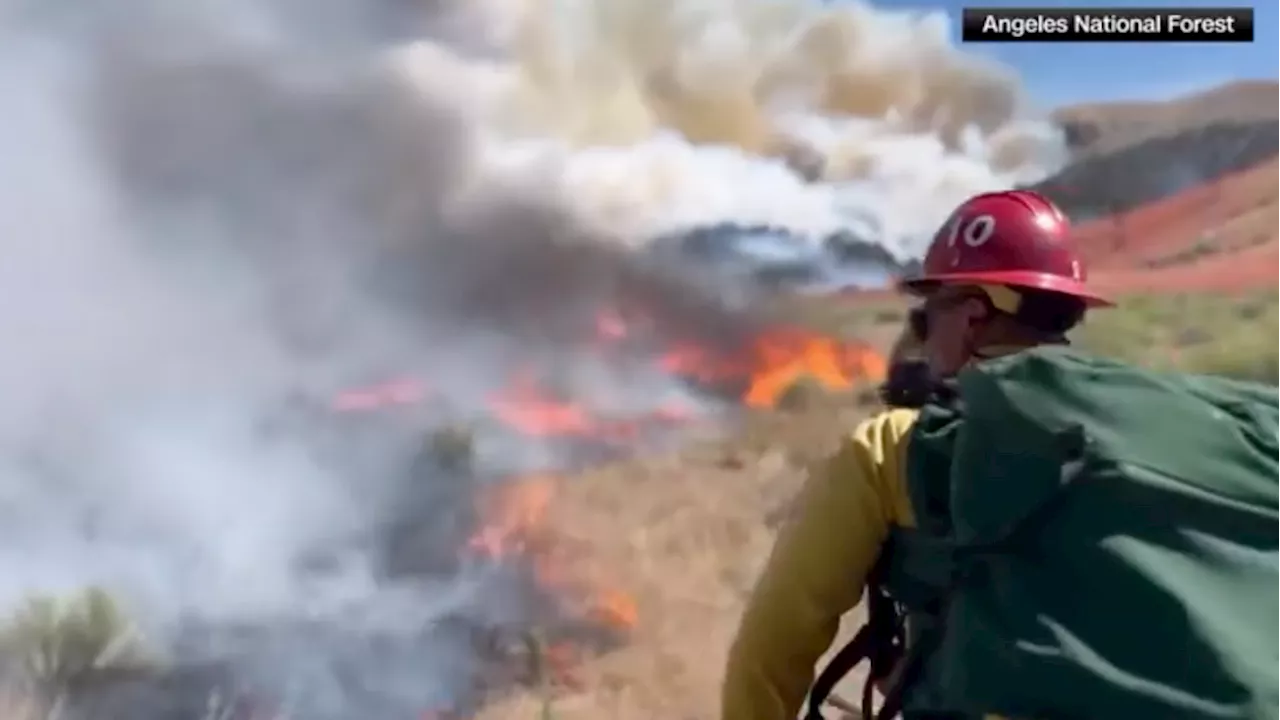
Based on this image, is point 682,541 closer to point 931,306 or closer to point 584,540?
point 584,540

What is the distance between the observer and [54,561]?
363 cm

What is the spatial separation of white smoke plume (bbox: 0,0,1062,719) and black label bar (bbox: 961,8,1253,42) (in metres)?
0.19

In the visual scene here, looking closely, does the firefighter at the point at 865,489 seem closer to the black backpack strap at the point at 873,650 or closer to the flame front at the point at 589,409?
the black backpack strap at the point at 873,650

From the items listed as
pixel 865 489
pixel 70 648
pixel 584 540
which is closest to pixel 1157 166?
pixel 584 540

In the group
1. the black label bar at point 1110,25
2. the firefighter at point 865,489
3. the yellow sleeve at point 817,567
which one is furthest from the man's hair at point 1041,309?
the black label bar at point 1110,25

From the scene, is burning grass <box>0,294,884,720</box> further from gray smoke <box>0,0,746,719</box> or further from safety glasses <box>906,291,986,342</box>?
safety glasses <box>906,291,986,342</box>

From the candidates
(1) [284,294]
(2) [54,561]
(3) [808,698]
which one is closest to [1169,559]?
(3) [808,698]

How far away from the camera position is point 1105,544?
1.02 metres

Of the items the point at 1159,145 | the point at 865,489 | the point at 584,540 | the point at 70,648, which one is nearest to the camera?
the point at 865,489

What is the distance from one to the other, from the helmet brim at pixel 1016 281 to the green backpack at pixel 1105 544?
11.7 inches

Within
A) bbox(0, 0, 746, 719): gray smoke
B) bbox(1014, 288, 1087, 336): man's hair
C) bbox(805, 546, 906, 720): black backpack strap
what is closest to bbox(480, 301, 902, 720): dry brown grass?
bbox(0, 0, 746, 719): gray smoke

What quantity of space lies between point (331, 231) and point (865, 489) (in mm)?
3407

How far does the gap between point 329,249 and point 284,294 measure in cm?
21

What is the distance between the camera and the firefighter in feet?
4.00
